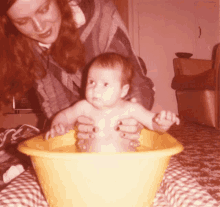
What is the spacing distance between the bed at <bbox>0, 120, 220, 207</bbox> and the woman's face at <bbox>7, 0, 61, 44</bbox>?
0.47 metres

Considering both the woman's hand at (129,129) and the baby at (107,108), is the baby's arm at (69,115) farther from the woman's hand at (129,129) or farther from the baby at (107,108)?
the woman's hand at (129,129)

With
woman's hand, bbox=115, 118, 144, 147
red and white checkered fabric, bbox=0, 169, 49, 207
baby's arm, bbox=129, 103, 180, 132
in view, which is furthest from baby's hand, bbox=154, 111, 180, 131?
red and white checkered fabric, bbox=0, 169, 49, 207

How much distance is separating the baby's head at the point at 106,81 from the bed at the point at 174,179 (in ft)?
1.03

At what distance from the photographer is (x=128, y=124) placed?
0.76 m

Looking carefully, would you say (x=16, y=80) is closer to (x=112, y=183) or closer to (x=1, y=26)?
(x=1, y=26)

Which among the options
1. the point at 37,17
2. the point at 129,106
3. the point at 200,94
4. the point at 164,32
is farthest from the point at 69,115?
the point at 164,32

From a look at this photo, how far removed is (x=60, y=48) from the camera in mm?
914

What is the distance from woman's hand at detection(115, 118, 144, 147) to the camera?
29.5 inches

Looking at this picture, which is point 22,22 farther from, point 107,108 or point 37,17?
point 107,108

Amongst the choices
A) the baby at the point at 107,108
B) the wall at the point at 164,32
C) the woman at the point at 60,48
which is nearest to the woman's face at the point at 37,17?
the woman at the point at 60,48

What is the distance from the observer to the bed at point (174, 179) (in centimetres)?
68

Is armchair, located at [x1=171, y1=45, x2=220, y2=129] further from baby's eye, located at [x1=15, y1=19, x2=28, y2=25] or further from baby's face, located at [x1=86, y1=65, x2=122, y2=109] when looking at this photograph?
baby's eye, located at [x1=15, y1=19, x2=28, y2=25]

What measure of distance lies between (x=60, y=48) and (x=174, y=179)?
60 cm

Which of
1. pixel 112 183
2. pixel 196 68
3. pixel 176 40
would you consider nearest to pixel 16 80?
pixel 112 183
